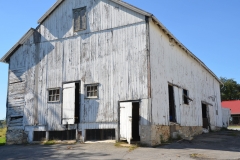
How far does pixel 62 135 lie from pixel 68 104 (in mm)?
2074

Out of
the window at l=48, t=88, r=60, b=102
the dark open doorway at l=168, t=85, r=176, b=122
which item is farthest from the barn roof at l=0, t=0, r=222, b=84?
the window at l=48, t=88, r=60, b=102

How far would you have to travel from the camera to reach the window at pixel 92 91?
1543 centimetres

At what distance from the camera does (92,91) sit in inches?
613

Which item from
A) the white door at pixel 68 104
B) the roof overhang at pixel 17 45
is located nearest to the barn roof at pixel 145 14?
the roof overhang at pixel 17 45

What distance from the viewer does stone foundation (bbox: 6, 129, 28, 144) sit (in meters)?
17.5

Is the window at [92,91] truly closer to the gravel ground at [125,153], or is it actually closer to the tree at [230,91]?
the gravel ground at [125,153]

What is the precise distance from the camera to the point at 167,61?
54.9 ft

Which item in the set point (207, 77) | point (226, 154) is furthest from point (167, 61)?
point (207, 77)

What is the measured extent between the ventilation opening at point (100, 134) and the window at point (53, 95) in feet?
10.5

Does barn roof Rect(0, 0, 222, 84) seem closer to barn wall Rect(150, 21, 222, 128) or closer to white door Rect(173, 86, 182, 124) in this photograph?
barn wall Rect(150, 21, 222, 128)

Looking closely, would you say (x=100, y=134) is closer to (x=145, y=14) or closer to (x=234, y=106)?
(x=145, y=14)

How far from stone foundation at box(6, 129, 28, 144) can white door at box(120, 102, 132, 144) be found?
23.9 feet

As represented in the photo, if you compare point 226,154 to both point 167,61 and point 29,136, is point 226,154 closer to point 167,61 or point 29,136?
point 167,61

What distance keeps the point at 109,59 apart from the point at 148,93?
326 cm
